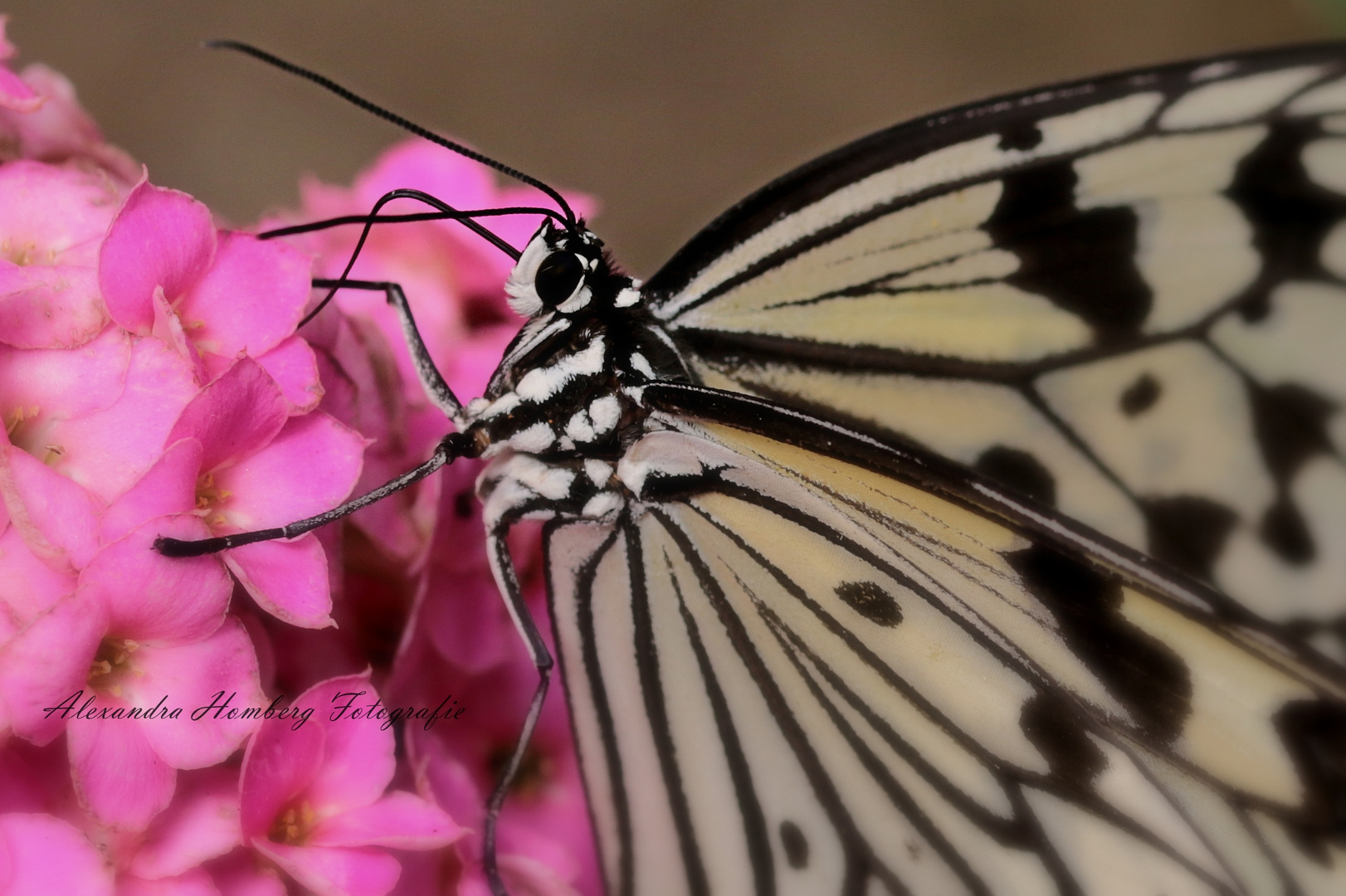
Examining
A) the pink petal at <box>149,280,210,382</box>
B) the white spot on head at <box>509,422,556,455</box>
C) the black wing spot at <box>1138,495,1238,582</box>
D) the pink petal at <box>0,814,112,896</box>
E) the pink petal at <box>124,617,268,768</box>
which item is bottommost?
the pink petal at <box>0,814,112,896</box>

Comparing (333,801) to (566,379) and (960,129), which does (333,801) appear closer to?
(566,379)

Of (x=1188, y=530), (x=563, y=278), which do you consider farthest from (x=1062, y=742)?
(x=563, y=278)

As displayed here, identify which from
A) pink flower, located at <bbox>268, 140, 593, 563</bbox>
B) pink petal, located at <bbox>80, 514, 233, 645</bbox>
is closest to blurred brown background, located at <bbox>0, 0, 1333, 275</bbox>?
pink flower, located at <bbox>268, 140, 593, 563</bbox>

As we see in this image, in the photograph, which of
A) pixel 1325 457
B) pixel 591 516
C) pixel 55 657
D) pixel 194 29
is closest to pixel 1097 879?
pixel 1325 457

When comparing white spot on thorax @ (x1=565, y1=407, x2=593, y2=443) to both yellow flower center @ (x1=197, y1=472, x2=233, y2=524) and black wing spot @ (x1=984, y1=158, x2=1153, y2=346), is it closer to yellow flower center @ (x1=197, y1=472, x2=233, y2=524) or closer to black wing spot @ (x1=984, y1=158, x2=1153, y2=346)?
yellow flower center @ (x1=197, y1=472, x2=233, y2=524)

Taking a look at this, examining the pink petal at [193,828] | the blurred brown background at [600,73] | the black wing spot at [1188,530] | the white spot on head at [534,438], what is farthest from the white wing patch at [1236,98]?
the blurred brown background at [600,73]

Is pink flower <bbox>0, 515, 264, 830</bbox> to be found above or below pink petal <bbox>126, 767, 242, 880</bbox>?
above
